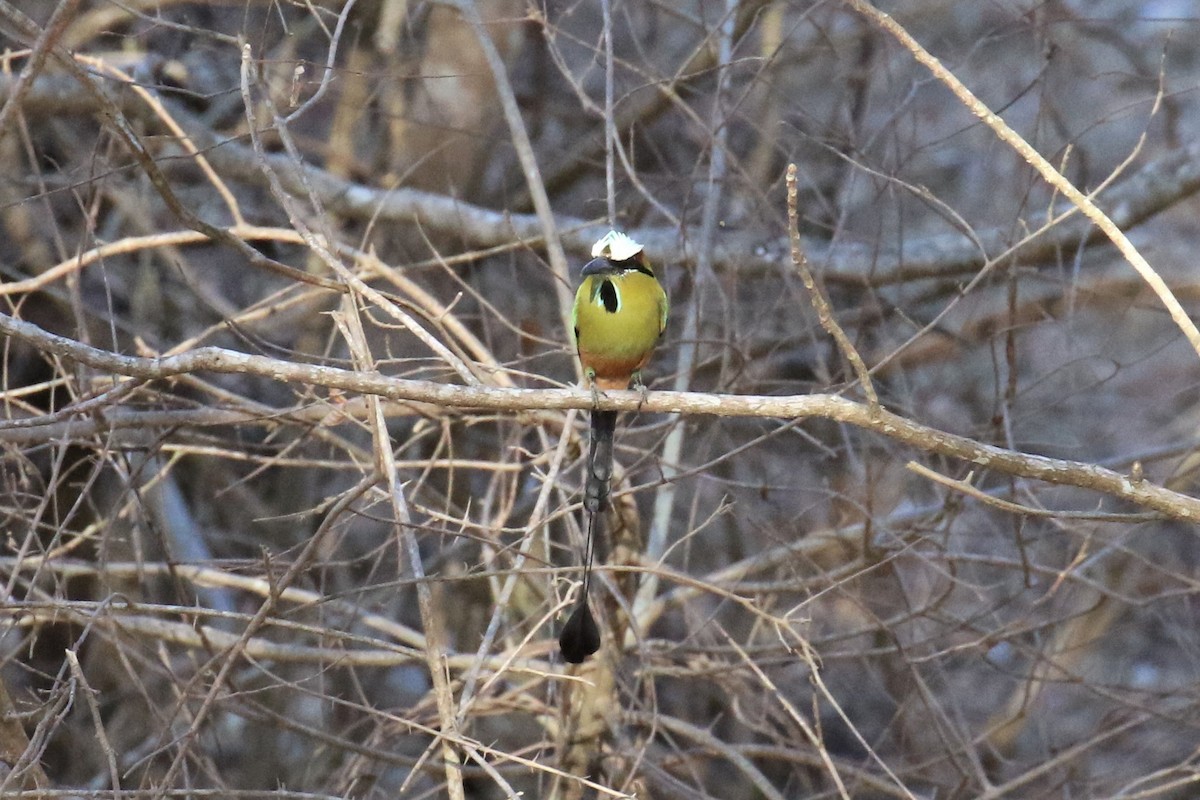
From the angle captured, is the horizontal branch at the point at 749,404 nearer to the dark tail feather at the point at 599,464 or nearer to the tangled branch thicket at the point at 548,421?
the tangled branch thicket at the point at 548,421

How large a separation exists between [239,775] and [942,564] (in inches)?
129

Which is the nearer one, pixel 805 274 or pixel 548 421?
pixel 805 274

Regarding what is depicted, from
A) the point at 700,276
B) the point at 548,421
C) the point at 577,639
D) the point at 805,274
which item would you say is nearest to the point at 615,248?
the point at 700,276

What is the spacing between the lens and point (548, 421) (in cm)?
416

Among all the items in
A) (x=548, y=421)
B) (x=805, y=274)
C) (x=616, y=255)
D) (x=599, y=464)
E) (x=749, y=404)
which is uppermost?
(x=805, y=274)

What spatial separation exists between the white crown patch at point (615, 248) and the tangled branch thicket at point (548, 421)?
7 cm

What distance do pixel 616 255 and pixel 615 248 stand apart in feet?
0.07

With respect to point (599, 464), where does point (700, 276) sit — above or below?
above

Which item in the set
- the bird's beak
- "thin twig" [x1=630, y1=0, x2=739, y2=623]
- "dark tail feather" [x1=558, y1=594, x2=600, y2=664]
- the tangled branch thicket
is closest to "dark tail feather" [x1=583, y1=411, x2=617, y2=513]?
the tangled branch thicket

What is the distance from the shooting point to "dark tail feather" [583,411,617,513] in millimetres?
3440

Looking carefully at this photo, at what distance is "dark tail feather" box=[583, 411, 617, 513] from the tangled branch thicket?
0.12 m

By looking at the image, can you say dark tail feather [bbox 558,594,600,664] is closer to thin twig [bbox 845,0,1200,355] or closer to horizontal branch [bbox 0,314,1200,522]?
horizontal branch [bbox 0,314,1200,522]

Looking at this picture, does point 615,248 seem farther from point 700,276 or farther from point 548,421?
point 548,421

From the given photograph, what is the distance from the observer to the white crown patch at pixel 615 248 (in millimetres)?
3975
